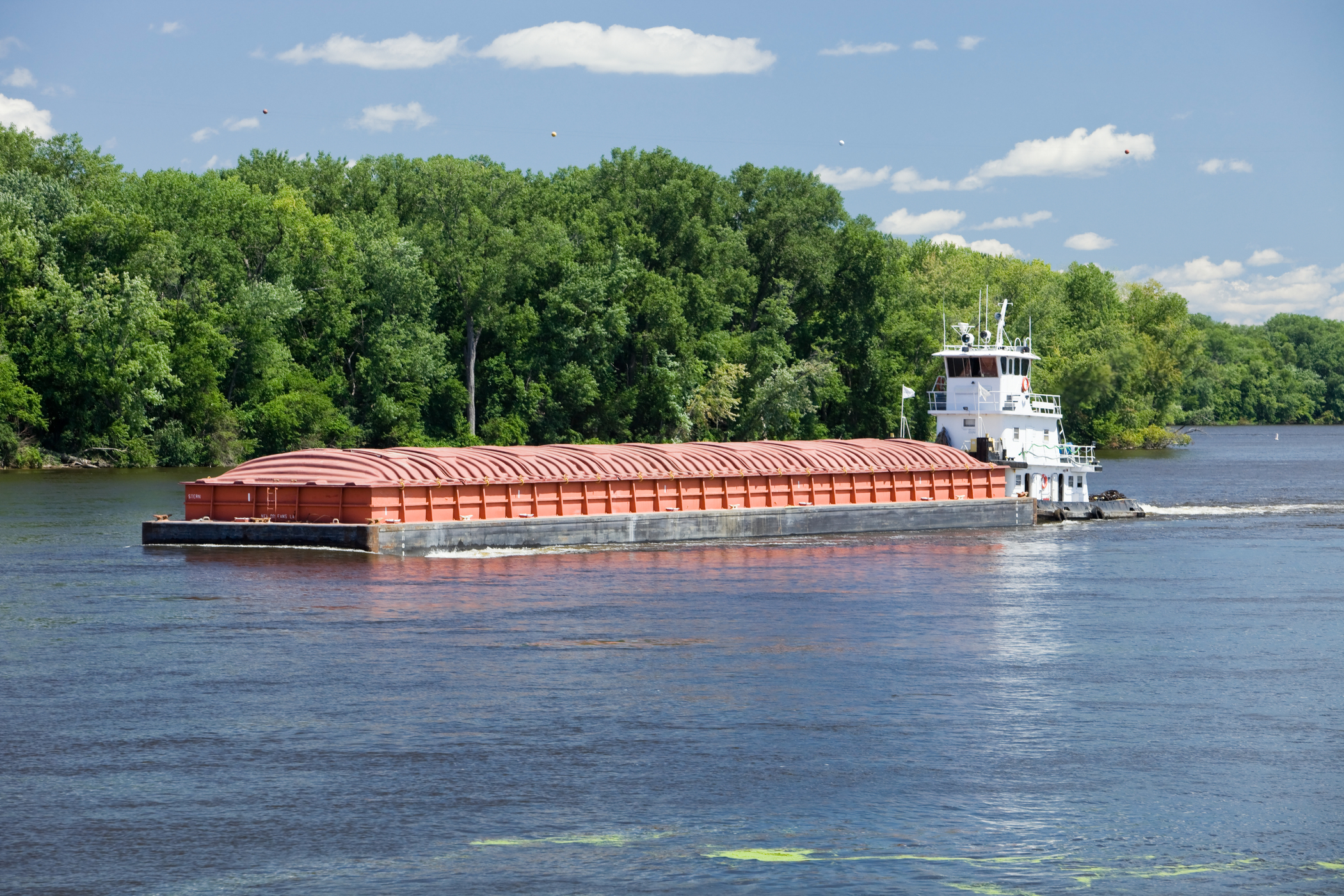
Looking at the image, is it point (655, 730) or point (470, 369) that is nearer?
point (655, 730)

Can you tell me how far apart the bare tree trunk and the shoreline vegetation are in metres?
0.26

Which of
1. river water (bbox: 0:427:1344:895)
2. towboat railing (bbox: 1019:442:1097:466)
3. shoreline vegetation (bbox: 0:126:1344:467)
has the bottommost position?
river water (bbox: 0:427:1344:895)

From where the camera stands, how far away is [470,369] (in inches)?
3654

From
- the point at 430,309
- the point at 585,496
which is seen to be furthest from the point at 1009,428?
the point at 430,309

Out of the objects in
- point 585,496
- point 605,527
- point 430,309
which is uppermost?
point 430,309

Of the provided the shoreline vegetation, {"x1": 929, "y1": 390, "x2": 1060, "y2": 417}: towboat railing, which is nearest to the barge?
{"x1": 929, "y1": 390, "x2": 1060, "y2": 417}: towboat railing

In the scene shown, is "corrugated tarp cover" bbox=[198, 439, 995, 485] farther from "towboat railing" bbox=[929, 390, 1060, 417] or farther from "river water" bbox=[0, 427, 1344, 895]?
"river water" bbox=[0, 427, 1344, 895]

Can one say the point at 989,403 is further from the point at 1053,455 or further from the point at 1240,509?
the point at 1240,509

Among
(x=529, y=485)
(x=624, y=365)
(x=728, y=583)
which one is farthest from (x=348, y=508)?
(x=624, y=365)

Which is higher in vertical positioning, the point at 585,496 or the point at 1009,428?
the point at 1009,428

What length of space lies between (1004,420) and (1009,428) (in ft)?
1.12

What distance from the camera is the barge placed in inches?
1548

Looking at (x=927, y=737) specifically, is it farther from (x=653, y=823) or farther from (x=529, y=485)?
(x=529, y=485)

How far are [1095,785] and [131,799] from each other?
434 inches
